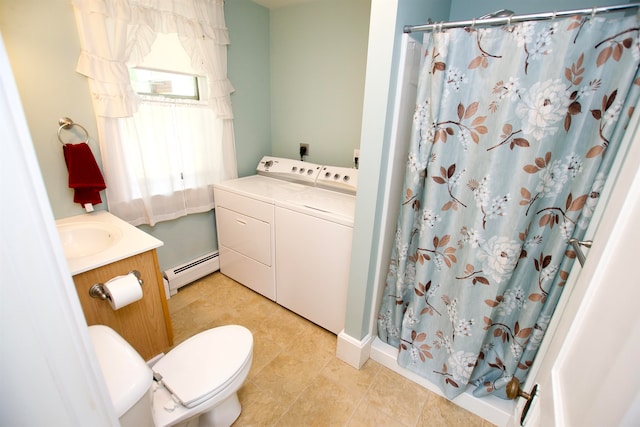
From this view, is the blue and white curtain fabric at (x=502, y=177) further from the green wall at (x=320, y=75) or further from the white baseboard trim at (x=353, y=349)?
the green wall at (x=320, y=75)

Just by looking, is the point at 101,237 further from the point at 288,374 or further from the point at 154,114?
the point at 288,374

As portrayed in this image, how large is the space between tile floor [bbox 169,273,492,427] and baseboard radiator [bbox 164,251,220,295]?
7.8 inches

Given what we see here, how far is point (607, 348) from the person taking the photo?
1.36 ft

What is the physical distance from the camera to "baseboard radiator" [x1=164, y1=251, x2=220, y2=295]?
7.28ft

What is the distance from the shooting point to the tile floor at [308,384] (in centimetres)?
140

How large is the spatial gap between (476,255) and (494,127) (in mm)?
558

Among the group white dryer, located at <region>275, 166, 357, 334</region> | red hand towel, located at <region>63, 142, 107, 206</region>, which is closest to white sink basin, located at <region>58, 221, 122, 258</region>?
red hand towel, located at <region>63, 142, 107, 206</region>

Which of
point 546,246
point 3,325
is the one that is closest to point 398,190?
point 546,246

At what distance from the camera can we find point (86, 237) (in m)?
1.57

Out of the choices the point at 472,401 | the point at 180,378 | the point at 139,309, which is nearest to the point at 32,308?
the point at 180,378

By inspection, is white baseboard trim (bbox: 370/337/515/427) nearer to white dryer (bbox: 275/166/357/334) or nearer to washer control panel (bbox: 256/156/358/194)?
white dryer (bbox: 275/166/357/334)

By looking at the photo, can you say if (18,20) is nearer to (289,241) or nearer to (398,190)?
(289,241)

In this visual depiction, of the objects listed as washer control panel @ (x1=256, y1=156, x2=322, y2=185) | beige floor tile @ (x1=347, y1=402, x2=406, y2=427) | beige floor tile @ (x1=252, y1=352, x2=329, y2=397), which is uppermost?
washer control panel @ (x1=256, y1=156, x2=322, y2=185)

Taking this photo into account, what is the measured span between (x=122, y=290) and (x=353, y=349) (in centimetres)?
126
